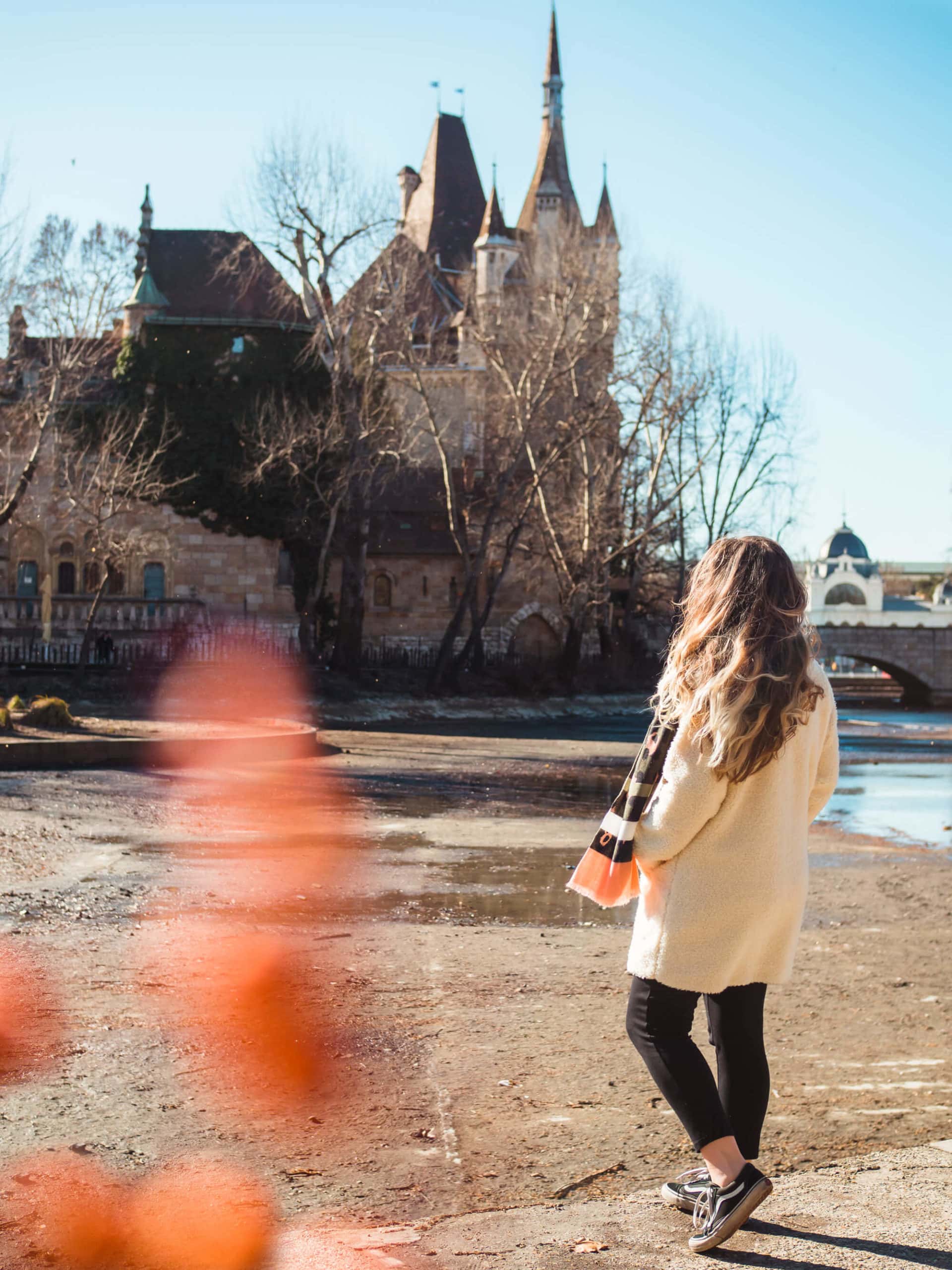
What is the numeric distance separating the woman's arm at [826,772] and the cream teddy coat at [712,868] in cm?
18

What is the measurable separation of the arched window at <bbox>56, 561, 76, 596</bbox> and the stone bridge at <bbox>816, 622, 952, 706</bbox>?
33.9m

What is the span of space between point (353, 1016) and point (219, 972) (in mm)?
1068

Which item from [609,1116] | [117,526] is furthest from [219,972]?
[117,526]

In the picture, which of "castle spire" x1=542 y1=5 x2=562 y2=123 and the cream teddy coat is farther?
"castle spire" x1=542 y1=5 x2=562 y2=123

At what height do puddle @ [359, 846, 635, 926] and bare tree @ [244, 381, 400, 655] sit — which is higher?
bare tree @ [244, 381, 400, 655]

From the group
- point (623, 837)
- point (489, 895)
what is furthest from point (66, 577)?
point (623, 837)

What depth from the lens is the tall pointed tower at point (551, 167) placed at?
212ft

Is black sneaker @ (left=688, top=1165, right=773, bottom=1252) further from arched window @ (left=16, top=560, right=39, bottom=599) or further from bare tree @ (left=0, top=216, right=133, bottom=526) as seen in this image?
arched window @ (left=16, top=560, right=39, bottom=599)

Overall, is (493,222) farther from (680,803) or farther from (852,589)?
(852,589)

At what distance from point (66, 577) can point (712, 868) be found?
53.1 metres

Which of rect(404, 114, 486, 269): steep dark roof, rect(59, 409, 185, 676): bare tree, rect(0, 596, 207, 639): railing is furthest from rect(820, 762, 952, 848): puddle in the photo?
rect(404, 114, 486, 269): steep dark roof

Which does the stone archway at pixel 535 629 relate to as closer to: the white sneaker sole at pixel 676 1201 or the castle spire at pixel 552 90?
the castle spire at pixel 552 90

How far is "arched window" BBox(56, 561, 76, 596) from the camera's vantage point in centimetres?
5419

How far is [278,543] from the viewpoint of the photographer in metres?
53.1
